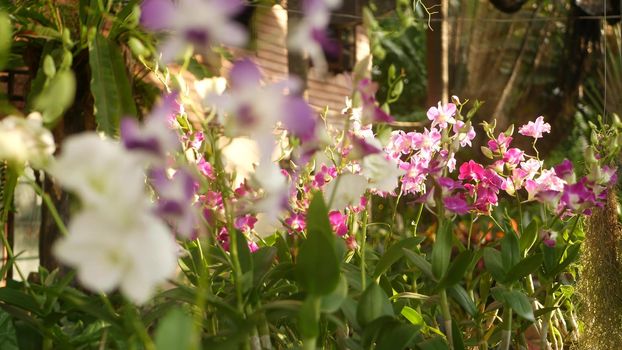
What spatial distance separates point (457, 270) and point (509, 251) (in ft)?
0.34

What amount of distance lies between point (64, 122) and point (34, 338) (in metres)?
2.56

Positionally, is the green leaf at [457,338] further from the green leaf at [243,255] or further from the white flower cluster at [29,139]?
the white flower cluster at [29,139]

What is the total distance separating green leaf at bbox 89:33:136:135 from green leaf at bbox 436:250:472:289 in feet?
6.17

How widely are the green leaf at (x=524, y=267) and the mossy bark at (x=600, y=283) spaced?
1.18ft

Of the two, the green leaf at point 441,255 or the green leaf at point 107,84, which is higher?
the green leaf at point 441,255

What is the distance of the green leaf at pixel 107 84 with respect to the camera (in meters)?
2.71

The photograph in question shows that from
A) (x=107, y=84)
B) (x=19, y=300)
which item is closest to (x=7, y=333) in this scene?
(x=19, y=300)

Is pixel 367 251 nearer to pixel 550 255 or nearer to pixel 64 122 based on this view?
pixel 550 255

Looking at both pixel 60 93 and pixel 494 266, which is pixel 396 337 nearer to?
pixel 494 266

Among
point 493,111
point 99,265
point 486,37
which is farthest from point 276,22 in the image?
point 99,265

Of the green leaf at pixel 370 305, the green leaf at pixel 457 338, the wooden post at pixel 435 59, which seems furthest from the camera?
the wooden post at pixel 435 59

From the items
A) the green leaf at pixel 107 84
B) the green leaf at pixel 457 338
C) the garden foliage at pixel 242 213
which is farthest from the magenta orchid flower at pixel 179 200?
the green leaf at pixel 107 84

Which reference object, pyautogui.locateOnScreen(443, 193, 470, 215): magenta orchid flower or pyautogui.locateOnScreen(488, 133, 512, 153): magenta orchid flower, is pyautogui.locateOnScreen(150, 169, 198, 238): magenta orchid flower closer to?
pyautogui.locateOnScreen(443, 193, 470, 215): magenta orchid flower

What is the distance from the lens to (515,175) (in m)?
1.13
